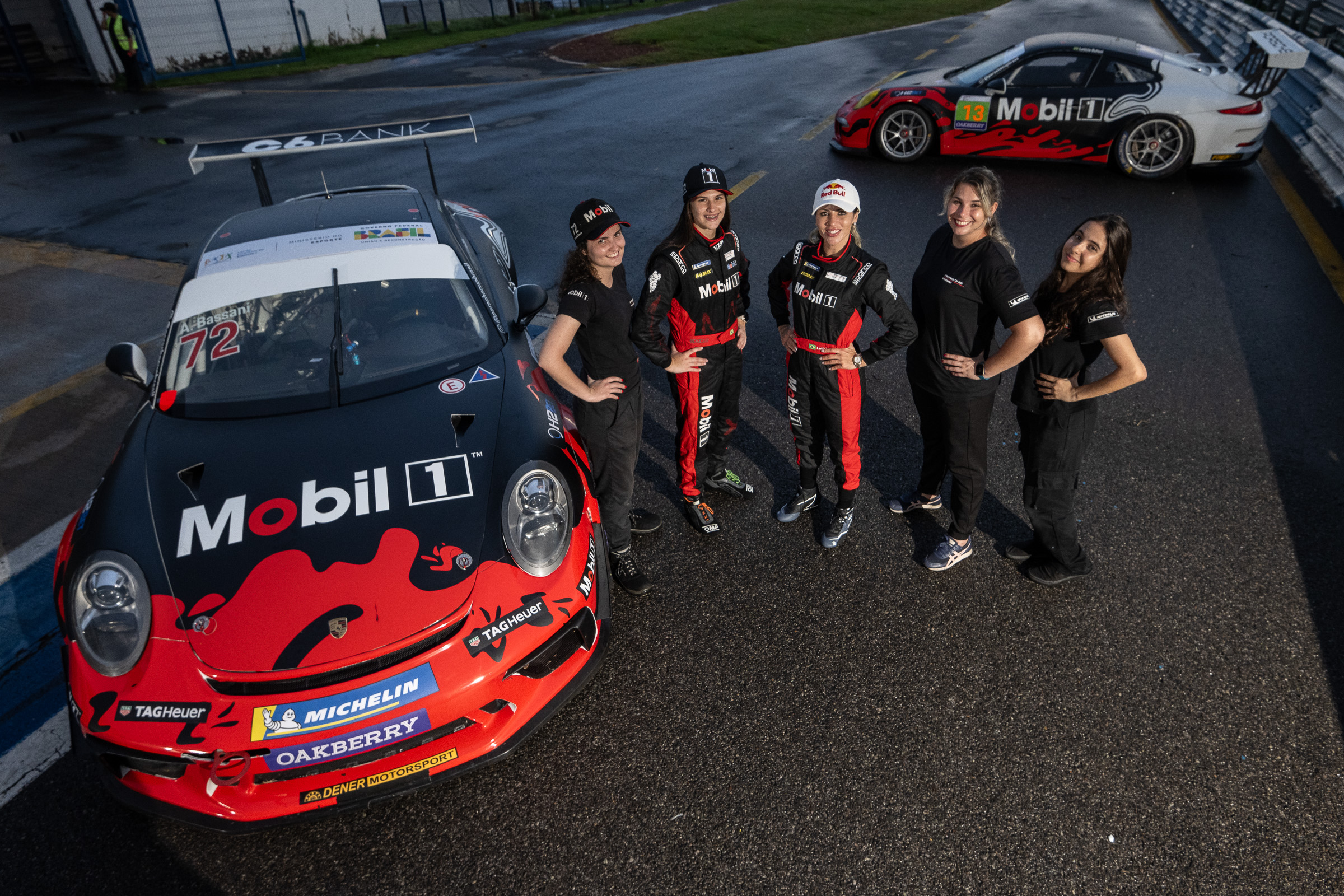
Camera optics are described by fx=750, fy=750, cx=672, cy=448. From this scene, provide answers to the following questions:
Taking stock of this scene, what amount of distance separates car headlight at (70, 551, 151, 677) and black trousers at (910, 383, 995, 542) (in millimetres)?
3111

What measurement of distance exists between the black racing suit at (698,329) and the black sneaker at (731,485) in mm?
242

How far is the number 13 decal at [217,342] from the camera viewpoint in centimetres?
331

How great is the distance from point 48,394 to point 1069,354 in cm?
619

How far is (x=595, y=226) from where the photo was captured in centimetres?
300

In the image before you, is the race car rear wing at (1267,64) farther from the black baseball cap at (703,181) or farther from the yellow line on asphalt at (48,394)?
the yellow line on asphalt at (48,394)

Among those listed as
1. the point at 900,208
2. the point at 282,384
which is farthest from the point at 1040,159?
the point at 282,384

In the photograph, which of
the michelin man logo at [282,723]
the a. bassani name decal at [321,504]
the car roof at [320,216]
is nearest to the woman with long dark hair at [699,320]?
the a. bassani name decal at [321,504]

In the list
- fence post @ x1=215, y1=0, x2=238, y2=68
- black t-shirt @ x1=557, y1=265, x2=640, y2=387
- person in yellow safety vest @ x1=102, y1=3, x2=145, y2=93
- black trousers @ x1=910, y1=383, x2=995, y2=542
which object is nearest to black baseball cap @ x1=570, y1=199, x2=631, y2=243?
→ black t-shirt @ x1=557, y1=265, x2=640, y2=387

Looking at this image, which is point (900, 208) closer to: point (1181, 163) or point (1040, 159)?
point (1040, 159)

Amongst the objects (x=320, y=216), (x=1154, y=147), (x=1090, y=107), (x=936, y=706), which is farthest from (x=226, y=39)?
(x=936, y=706)

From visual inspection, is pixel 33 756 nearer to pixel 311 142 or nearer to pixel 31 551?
pixel 31 551

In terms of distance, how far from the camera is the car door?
8.12 meters

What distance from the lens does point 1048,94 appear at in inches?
324

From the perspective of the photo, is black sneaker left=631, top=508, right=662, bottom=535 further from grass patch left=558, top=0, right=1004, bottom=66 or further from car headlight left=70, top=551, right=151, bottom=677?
grass patch left=558, top=0, right=1004, bottom=66
